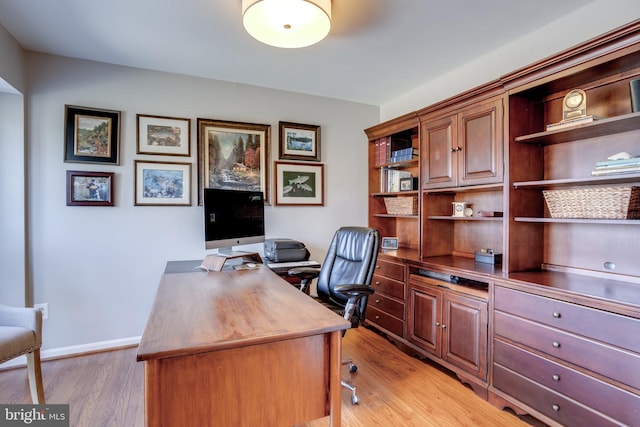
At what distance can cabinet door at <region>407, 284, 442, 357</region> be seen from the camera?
2.45 metres

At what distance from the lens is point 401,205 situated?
10.9 ft

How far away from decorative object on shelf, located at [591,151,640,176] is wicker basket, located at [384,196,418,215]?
1474 millimetres

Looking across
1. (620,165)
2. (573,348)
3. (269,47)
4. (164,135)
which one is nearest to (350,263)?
(573,348)

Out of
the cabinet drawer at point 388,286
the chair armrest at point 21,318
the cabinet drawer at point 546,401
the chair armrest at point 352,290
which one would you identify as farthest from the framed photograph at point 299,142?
the cabinet drawer at point 546,401

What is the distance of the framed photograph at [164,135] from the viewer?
2.83m

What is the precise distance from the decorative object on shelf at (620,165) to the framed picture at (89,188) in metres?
3.43

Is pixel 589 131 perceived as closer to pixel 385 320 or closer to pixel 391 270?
pixel 391 270

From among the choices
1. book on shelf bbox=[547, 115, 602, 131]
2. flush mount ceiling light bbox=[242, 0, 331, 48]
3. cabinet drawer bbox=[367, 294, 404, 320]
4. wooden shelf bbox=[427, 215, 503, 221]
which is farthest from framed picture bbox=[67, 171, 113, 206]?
book on shelf bbox=[547, 115, 602, 131]

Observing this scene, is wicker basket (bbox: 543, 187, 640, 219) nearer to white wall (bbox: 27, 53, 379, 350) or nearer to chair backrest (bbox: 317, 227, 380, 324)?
chair backrest (bbox: 317, 227, 380, 324)

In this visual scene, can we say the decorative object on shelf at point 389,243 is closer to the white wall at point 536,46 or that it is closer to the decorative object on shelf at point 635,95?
the white wall at point 536,46

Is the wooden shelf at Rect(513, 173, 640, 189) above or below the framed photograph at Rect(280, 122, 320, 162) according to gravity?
below

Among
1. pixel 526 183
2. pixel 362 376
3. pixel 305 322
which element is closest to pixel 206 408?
pixel 305 322

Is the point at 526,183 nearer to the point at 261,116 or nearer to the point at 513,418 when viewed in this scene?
the point at 513,418

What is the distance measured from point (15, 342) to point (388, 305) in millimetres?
2581
